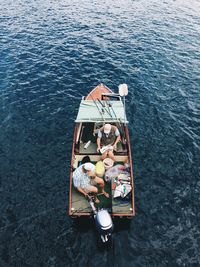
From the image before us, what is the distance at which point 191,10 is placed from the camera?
153ft

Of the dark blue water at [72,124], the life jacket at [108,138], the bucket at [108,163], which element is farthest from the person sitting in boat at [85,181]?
the life jacket at [108,138]

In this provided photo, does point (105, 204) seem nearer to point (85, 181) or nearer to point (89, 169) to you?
point (85, 181)

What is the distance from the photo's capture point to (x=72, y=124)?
21578mm

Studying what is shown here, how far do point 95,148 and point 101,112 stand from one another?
2.82m

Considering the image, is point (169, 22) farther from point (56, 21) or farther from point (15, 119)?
point (15, 119)

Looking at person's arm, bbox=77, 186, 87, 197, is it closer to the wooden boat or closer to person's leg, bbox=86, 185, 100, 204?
person's leg, bbox=86, 185, 100, 204

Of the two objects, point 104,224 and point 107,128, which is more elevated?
point 107,128

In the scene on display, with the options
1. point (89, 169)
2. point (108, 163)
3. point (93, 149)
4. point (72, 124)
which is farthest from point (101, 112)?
point (89, 169)

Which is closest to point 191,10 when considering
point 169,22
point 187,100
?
point 169,22

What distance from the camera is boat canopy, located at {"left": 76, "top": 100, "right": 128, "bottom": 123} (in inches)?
695

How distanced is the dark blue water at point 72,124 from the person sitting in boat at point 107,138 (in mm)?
2443

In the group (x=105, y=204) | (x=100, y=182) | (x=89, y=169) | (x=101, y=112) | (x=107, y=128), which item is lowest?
(x=105, y=204)

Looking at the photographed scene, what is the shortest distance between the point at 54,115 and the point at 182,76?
15.8m

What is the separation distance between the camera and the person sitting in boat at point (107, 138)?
54.7ft
